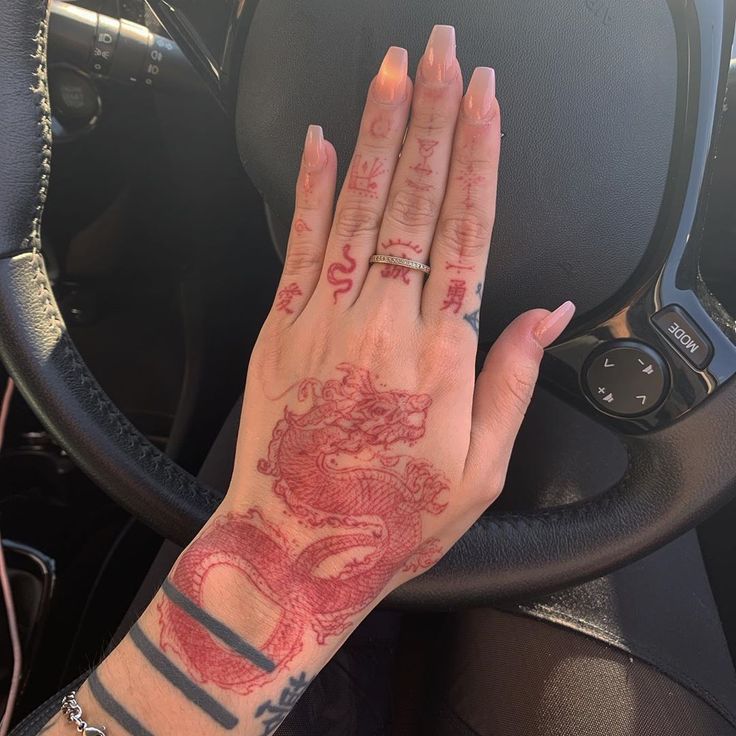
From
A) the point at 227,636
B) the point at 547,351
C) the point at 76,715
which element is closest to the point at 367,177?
the point at 547,351

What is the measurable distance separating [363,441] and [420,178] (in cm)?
22

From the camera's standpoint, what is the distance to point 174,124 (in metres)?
1.16

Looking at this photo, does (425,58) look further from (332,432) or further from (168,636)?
(168,636)

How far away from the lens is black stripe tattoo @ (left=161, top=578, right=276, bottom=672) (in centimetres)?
54

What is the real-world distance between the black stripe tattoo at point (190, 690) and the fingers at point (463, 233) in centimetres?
35

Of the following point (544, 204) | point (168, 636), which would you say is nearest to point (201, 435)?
point (168, 636)

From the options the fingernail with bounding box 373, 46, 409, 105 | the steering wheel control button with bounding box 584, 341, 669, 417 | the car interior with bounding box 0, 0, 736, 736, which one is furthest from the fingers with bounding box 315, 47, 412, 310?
the steering wheel control button with bounding box 584, 341, 669, 417

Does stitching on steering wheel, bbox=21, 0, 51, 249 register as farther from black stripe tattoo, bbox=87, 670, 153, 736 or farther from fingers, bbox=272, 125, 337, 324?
black stripe tattoo, bbox=87, 670, 153, 736

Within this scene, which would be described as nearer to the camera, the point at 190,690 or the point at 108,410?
the point at 190,690

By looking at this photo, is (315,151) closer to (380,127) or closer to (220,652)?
(380,127)

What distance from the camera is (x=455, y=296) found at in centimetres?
56

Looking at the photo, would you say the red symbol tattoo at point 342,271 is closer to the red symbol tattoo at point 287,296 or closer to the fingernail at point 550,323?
the red symbol tattoo at point 287,296

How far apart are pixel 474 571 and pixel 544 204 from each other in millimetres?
341

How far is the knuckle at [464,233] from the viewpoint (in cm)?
56
